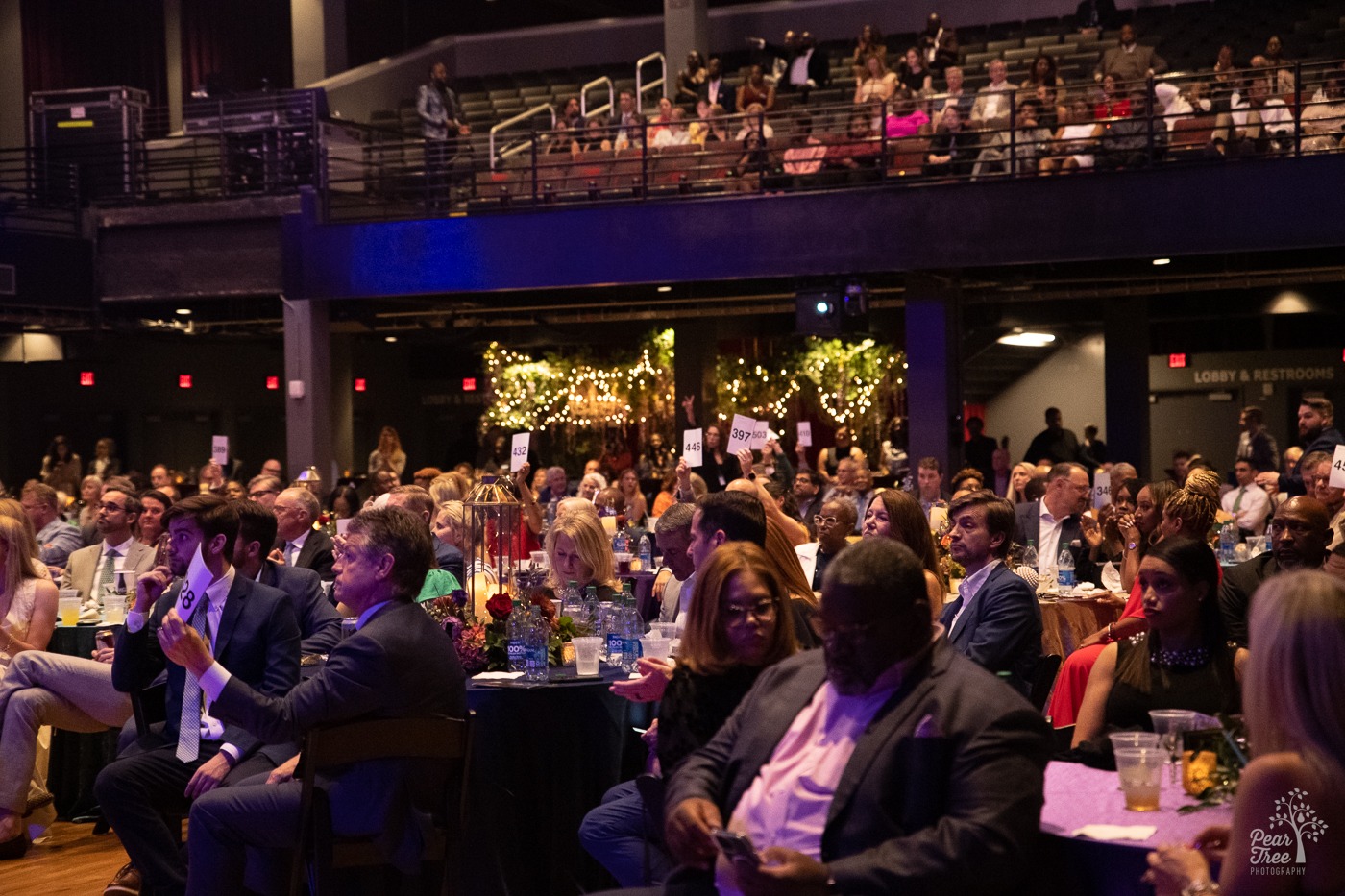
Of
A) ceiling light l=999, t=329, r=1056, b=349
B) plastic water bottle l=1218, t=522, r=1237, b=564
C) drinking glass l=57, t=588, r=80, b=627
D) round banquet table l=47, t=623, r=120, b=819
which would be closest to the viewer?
round banquet table l=47, t=623, r=120, b=819

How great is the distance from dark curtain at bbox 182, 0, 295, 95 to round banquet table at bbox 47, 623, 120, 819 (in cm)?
1584

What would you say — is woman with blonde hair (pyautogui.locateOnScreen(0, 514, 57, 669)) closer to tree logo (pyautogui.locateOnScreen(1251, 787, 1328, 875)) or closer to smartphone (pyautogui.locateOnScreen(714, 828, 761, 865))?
smartphone (pyautogui.locateOnScreen(714, 828, 761, 865))

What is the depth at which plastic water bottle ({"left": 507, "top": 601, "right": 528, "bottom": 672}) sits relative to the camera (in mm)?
5312

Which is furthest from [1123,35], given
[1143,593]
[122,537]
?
[1143,593]

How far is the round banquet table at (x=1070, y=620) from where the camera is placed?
24.2 ft

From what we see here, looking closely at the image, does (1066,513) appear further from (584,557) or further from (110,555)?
(110,555)

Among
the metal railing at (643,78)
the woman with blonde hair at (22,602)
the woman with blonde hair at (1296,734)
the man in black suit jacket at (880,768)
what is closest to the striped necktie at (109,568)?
the woman with blonde hair at (22,602)

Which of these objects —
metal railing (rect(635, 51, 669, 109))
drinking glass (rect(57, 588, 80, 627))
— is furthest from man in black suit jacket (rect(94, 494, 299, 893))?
metal railing (rect(635, 51, 669, 109))

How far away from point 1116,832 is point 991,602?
2.04m

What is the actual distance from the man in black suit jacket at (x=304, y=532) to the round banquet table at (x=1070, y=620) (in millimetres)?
3409

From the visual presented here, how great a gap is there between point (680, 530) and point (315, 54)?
17009 millimetres

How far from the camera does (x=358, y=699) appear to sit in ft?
13.7

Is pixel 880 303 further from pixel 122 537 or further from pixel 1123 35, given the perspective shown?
pixel 122 537

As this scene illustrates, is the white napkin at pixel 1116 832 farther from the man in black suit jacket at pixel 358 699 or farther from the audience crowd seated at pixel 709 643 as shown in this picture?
the man in black suit jacket at pixel 358 699
